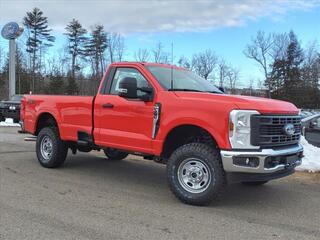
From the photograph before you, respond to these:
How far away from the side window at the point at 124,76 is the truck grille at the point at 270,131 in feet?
6.56

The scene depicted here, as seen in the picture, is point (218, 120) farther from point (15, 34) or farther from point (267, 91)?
point (267, 91)

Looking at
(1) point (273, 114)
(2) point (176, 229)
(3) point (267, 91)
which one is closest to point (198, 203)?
(2) point (176, 229)

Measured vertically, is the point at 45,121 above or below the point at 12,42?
below

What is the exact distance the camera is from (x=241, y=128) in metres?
6.23

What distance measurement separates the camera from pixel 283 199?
721 cm

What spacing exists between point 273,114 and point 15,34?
100ft

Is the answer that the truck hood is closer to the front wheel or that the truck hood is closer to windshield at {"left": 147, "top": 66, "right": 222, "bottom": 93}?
windshield at {"left": 147, "top": 66, "right": 222, "bottom": 93}

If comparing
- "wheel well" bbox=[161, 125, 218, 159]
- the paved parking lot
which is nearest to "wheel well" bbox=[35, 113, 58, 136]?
the paved parking lot

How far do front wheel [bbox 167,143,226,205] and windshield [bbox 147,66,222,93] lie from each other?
1145 millimetres

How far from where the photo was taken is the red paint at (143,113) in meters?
6.39

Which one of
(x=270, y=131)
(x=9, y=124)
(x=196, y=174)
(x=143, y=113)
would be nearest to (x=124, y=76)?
(x=143, y=113)

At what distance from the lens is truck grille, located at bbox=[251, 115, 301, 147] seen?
623cm

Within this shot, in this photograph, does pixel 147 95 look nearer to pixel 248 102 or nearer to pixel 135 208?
pixel 248 102

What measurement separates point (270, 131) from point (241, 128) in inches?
18.9
